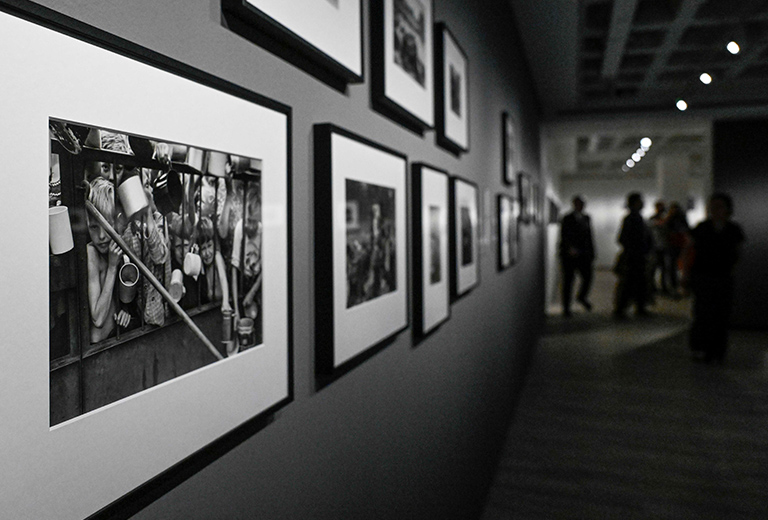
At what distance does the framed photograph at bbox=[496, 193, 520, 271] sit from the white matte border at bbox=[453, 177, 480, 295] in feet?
2.76

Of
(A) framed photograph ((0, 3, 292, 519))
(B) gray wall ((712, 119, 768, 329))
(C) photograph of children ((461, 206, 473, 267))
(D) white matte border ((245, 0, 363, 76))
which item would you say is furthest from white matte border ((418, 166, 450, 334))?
(B) gray wall ((712, 119, 768, 329))

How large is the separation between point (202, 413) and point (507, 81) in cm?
398

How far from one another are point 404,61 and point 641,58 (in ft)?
19.2

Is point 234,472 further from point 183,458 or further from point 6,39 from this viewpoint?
point 6,39

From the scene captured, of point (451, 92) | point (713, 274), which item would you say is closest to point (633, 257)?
point (713, 274)

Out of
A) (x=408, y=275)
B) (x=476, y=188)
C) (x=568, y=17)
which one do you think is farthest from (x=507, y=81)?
(x=408, y=275)

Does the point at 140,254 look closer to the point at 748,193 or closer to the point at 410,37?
the point at 410,37

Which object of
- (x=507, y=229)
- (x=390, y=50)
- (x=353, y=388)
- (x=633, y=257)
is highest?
(x=390, y=50)

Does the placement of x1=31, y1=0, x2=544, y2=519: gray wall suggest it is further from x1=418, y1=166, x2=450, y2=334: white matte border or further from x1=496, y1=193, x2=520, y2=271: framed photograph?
x1=496, y1=193, x2=520, y2=271: framed photograph

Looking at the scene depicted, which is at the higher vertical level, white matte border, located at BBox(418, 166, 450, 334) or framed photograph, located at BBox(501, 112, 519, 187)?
framed photograph, located at BBox(501, 112, 519, 187)

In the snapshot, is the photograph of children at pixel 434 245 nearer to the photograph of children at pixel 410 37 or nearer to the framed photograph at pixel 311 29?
the photograph of children at pixel 410 37

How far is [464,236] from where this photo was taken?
238cm

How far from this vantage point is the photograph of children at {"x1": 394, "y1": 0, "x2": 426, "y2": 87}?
1488 millimetres

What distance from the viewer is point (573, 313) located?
30.3 feet
